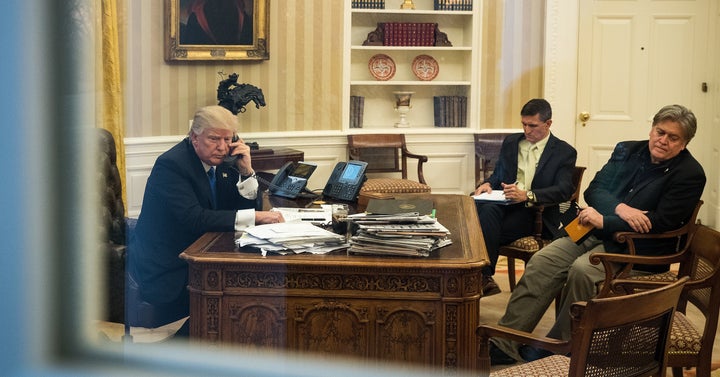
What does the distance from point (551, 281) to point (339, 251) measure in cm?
83

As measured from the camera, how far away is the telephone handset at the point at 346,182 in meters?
1.86

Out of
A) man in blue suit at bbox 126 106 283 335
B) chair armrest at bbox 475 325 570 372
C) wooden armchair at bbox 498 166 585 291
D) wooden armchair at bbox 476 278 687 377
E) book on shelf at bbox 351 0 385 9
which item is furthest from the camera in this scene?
book on shelf at bbox 351 0 385 9

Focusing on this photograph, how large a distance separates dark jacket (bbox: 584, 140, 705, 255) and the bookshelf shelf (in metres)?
1.25

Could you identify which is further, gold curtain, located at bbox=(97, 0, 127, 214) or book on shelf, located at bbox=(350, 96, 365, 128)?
book on shelf, located at bbox=(350, 96, 365, 128)

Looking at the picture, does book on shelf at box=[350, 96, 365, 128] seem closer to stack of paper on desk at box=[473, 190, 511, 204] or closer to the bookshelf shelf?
the bookshelf shelf

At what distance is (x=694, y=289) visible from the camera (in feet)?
5.14

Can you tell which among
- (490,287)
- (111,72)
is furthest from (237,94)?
(111,72)

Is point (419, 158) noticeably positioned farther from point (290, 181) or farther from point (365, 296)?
point (365, 296)

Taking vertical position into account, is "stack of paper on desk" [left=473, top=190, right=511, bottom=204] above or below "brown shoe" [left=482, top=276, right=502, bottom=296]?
above

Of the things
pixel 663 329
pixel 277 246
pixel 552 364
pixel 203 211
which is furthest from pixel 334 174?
pixel 663 329

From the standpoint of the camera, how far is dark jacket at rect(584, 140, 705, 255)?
1.85 m

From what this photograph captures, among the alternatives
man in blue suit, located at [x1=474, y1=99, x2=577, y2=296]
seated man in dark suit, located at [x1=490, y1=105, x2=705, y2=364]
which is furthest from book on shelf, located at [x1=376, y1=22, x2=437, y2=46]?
seated man in dark suit, located at [x1=490, y1=105, x2=705, y2=364]

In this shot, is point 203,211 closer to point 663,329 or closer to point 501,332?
point 501,332

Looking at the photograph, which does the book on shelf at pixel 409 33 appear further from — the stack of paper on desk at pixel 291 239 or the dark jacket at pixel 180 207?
the stack of paper on desk at pixel 291 239
